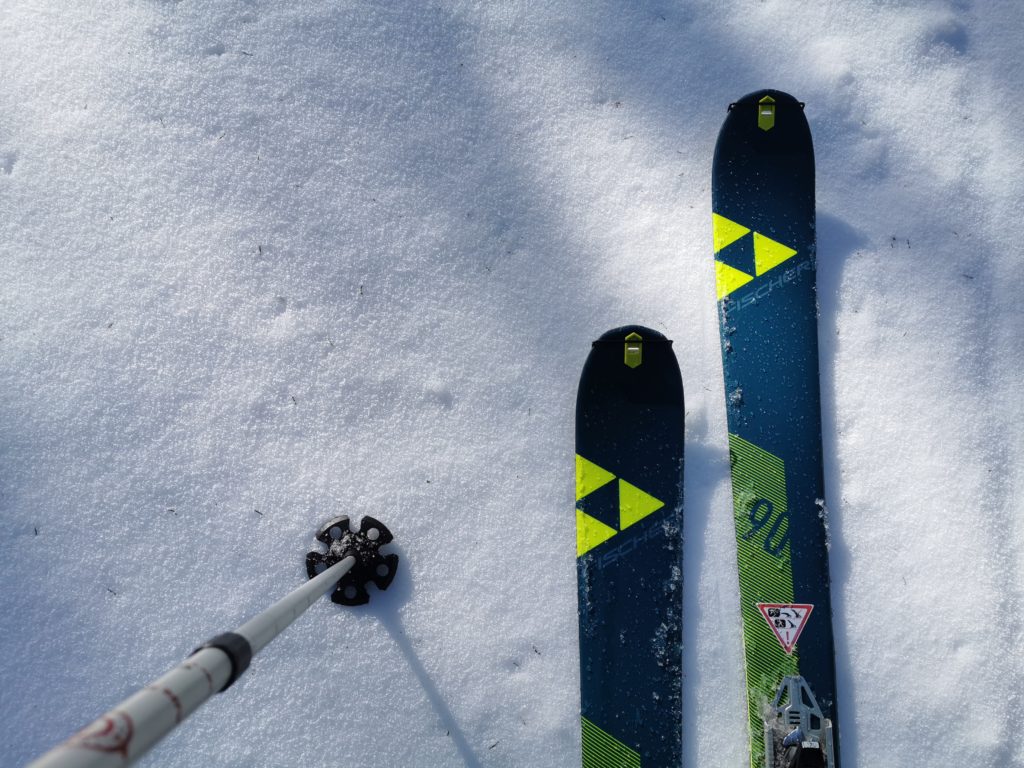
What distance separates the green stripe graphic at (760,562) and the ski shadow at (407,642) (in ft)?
3.67

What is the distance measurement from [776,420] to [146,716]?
2421mm

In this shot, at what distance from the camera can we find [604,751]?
2.68 meters

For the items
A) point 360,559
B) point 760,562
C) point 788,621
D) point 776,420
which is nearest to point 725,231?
point 776,420

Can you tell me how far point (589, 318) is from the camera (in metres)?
2.97

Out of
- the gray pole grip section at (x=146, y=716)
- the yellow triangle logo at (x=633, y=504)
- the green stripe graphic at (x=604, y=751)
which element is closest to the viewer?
the gray pole grip section at (x=146, y=716)

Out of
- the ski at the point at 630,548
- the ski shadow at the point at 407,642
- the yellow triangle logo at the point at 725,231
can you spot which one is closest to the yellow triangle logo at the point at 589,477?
the ski at the point at 630,548

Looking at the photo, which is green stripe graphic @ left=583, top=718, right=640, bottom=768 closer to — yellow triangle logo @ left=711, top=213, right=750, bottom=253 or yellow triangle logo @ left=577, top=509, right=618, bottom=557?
yellow triangle logo @ left=577, top=509, right=618, bottom=557

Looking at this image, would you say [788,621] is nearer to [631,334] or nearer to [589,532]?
[589,532]

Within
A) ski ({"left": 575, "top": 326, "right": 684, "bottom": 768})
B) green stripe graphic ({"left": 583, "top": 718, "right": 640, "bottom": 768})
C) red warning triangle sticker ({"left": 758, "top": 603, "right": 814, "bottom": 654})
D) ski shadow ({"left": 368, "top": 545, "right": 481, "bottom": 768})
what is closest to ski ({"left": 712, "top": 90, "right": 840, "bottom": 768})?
red warning triangle sticker ({"left": 758, "top": 603, "right": 814, "bottom": 654})

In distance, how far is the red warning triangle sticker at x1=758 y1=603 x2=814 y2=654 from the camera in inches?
107

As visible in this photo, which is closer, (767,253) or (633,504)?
(633,504)

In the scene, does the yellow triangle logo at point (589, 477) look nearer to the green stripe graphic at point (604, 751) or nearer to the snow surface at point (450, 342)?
the snow surface at point (450, 342)

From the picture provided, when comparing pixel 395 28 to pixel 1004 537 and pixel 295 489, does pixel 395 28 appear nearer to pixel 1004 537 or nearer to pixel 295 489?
pixel 295 489

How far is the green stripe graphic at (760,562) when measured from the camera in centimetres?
271
